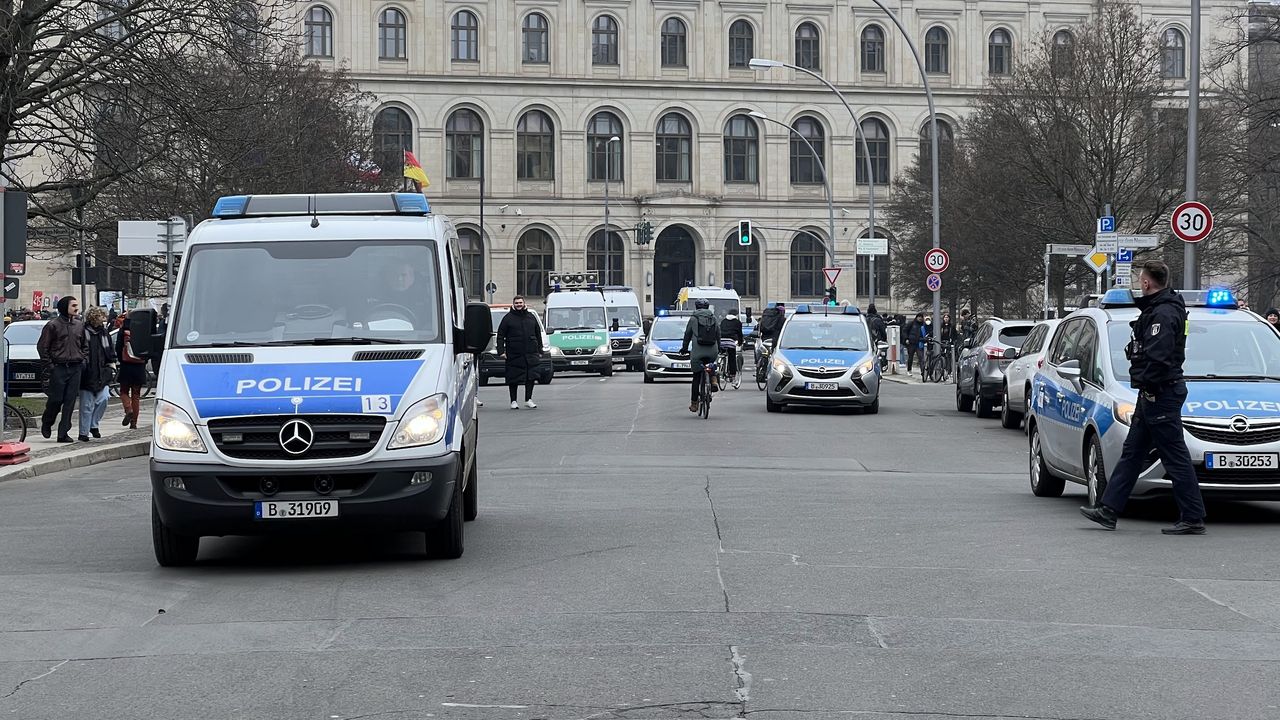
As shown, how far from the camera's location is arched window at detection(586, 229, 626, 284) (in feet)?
278

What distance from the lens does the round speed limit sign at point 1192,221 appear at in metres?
24.2

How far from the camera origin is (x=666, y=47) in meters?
84.6

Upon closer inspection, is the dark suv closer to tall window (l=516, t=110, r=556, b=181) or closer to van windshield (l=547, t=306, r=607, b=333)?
van windshield (l=547, t=306, r=607, b=333)

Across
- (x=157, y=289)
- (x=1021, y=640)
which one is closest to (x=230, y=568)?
(x=1021, y=640)

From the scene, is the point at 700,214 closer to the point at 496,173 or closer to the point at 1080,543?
the point at 496,173

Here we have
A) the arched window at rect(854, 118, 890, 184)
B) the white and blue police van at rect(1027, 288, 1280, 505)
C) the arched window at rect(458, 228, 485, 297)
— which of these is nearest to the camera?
the white and blue police van at rect(1027, 288, 1280, 505)

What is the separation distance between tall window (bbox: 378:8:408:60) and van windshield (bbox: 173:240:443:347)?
2850 inches

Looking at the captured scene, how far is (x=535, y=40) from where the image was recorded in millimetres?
83062

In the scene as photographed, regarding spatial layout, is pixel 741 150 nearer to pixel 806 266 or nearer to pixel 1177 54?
pixel 806 266

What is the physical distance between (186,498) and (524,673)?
3.54 m

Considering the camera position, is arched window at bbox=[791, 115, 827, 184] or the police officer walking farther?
arched window at bbox=[791, 115, 827, 184]

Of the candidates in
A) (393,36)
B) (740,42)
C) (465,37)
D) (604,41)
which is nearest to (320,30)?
(393,36)

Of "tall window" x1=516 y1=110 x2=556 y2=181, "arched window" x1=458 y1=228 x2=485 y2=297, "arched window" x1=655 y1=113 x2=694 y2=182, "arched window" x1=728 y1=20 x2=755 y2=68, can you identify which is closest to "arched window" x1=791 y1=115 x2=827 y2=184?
"arched window" x1=728 y1=20 x2=755 y2=68

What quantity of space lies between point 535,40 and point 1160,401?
7355cm
